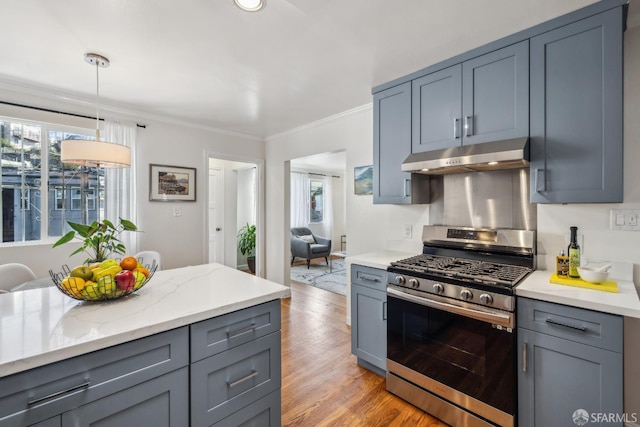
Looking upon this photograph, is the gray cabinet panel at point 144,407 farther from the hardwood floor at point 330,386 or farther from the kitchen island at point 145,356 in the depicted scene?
the hardwood floor at point 330,386

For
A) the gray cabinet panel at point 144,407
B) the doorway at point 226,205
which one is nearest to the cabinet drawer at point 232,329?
the gray cabinet panel at point 144,407

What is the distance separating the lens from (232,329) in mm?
1279

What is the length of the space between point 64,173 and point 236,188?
3216mm

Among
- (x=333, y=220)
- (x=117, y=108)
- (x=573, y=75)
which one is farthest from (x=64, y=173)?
(x=333, y=220)

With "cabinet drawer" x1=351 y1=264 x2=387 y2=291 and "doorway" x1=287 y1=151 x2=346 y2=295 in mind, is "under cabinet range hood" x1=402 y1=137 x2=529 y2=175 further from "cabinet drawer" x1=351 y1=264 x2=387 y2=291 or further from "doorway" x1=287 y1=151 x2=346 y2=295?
"doorway" x1=287 y1=151 x2=346 y2=295

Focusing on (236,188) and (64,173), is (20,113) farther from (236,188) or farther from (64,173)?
(236,188)

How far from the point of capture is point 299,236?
684 cm

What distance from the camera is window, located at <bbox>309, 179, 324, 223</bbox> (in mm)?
7945

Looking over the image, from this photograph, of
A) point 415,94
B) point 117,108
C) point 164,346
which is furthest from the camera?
point 117,108

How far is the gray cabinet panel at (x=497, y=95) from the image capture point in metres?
1.84

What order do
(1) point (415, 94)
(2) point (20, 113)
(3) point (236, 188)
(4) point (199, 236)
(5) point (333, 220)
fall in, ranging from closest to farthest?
(1) point (415, 94)
(2) point (20, 113)
(4) point (199, 236)
(3) point (236, 188)
(5) point (333, 220)

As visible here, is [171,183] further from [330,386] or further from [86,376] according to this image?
[86,376]

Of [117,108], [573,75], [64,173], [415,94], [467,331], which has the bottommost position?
[467,331]

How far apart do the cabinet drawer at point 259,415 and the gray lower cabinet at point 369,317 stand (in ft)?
3.46
